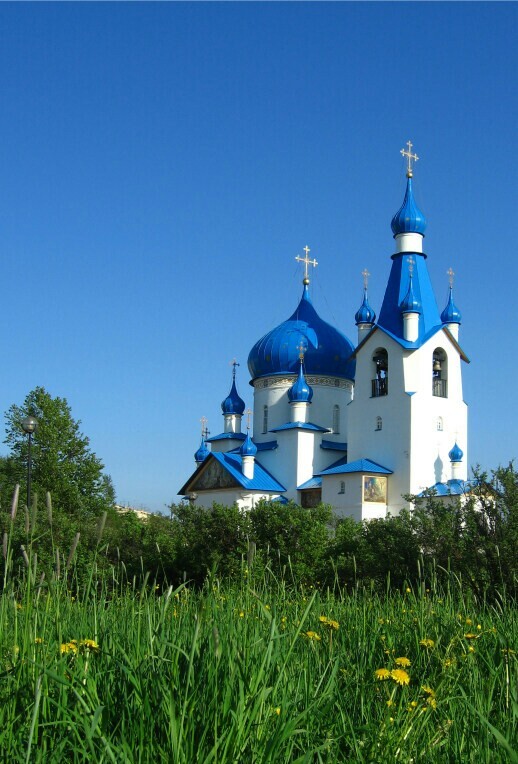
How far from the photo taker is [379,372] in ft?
116

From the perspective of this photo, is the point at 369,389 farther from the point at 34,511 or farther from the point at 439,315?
the point at 34,511

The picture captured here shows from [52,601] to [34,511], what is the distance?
32.4 inches

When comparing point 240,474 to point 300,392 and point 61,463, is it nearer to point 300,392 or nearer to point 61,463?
point 300,392

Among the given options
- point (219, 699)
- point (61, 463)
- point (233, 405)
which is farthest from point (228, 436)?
point (219, 699)

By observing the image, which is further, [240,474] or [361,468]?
[240,474]

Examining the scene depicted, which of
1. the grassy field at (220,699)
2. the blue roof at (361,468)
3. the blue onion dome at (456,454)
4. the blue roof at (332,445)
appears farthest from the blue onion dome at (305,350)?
the grassy field at (220,699)

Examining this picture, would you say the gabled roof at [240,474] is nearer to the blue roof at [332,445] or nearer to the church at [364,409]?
the church at [364,409]

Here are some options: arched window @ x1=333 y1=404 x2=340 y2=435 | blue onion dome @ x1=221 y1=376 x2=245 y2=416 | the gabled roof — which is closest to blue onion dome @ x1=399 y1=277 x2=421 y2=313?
arched window @ x1=333 y1=404 x2=340 y2=435

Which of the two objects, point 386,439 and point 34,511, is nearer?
point 34,511

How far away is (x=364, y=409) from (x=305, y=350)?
5.87 meters

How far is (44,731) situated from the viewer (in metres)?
2.96

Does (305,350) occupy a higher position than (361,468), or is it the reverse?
(305,350)

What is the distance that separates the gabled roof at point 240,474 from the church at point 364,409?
0.05 metres

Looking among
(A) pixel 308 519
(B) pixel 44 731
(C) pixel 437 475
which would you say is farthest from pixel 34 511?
(C) pixel 437 475
